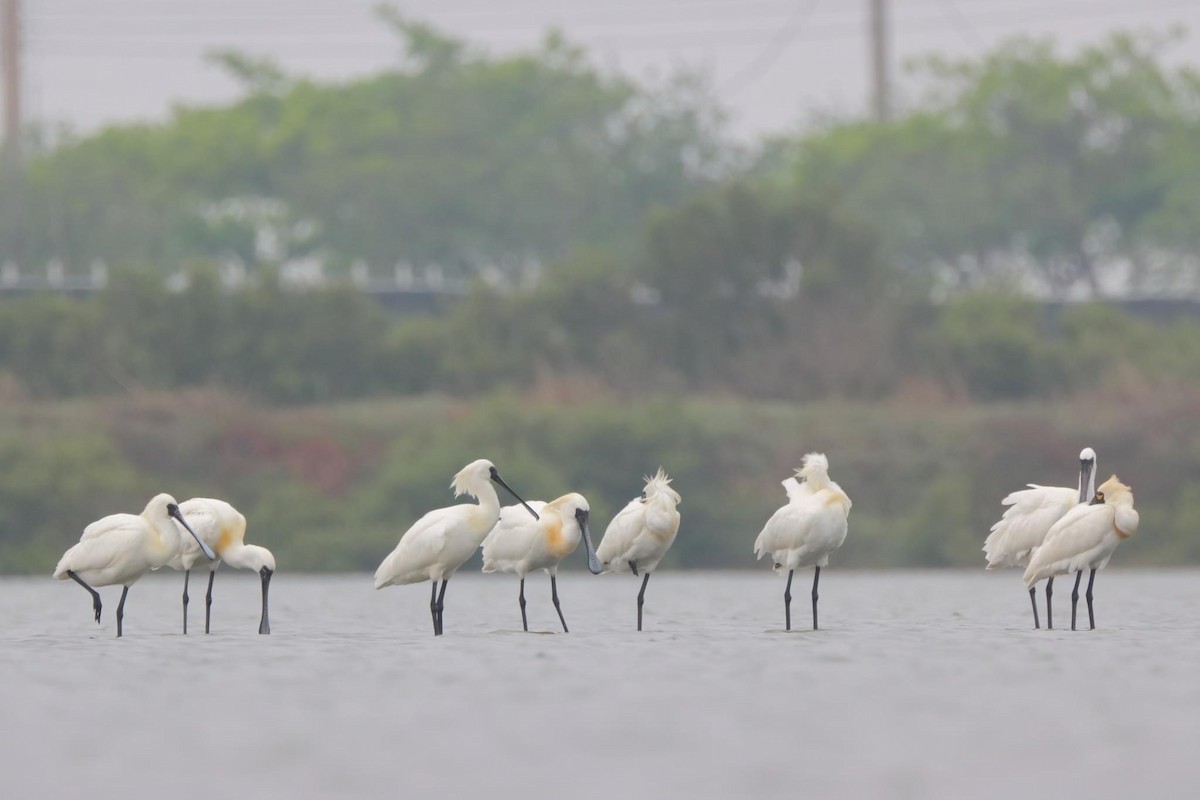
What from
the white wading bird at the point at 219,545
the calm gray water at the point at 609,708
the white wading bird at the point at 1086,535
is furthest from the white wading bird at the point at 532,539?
the white wading bird at the point at 1086,535

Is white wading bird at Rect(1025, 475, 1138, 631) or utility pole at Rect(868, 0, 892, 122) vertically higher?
utility pole at Rect(868, 0, 892, 122)

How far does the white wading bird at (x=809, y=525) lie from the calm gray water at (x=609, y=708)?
2.46 feet

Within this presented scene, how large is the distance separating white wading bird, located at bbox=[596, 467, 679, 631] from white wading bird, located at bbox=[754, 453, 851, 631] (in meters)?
0.90

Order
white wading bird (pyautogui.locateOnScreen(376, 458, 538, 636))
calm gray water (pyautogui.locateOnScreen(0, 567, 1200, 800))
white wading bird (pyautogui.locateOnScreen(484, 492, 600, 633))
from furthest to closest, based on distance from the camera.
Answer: white wading bird (pyautogui.locateOnScreen(484, 492, 600, 633)), white wading bird (pyautogui.locateOnScreen(376, 458, 538, 636)), calm gray water (pyautogui.locateOnScreen(0, 567, 1200, 800))

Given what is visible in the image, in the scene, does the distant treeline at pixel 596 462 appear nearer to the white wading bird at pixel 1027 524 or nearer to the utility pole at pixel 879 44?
the white wading bird at pixel 1027 524

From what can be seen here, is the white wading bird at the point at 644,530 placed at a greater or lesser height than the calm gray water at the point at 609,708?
greater

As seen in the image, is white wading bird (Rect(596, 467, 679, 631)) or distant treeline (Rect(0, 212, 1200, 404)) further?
distant treeline (Rect(0, 212, 1200, 404))

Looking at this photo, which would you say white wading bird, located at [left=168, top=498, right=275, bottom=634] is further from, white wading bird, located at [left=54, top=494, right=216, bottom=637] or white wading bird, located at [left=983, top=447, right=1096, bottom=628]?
white wading bird, located at [left=983, top=447, right=1096, bottom=628]

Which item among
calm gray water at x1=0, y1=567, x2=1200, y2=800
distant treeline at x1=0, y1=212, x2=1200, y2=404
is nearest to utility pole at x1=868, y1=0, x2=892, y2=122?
distant treeline at x1=0, y1=212, x2=1200, y2=404

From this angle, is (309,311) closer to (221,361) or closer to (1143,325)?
(221,361)

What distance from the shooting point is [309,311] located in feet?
192

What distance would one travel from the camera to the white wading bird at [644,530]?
2369 cm

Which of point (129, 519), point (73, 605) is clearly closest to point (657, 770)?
point (129, 519)

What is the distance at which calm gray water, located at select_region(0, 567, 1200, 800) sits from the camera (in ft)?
41.7
